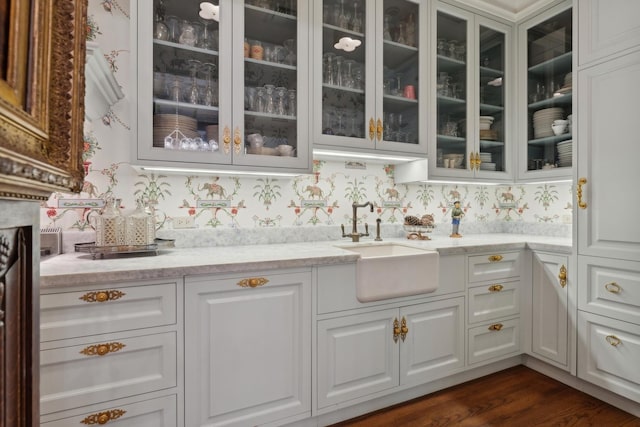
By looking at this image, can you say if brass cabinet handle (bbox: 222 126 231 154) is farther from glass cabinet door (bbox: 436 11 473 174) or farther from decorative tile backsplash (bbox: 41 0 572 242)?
glass cabinet door (bbox: 436 11 473 174)

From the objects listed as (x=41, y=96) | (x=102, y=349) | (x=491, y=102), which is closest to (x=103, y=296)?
(x=102, y=349)

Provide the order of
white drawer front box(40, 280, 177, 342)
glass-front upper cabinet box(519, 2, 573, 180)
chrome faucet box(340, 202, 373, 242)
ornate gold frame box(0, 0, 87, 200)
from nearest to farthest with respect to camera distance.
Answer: ornate gold frame box(0, 0, 87, 200) → white drawer front box(40, 280, 177, 342) → chrome faucet box(340, 202, 373, 242) → glass-front upper cabinet box(519, 2, 573, 180)

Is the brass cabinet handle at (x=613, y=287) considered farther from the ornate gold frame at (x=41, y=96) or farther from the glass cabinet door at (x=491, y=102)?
the ornate gold frame at (x=41, y=96)

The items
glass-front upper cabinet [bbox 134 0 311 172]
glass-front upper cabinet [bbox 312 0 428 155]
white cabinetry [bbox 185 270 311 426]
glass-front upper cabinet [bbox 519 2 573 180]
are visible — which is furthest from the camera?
glass-front upper cabinet [bbox 519 2 573 180]

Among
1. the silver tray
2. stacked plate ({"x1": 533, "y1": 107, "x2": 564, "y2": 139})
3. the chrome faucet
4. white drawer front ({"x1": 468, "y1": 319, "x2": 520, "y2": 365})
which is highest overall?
stacked plate ({"x1": 533, "y1": 107, "x2": 564, "y2": 139})

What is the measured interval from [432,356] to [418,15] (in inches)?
84.6

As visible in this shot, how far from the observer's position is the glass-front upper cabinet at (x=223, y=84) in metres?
1.59

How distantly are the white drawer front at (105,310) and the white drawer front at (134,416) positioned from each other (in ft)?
0.97

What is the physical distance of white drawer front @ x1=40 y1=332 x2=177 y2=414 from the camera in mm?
1150

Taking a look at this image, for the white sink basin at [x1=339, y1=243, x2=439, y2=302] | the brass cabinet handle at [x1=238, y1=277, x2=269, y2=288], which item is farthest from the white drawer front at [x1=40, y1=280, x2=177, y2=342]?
the white sink basin at [x1=339, y1=243, x2=439, y2=302]

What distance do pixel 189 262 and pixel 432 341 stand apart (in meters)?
1.41

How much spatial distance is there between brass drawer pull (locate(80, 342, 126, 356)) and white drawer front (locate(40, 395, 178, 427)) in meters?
0.20

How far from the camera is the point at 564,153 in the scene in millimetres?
2322

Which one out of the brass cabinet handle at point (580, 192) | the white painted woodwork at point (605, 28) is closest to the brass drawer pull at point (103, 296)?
the brass cabinet handle at point (580, 192)
